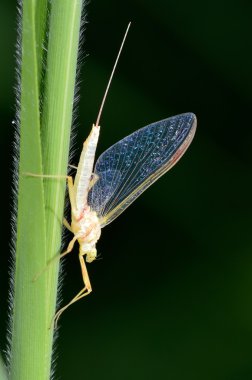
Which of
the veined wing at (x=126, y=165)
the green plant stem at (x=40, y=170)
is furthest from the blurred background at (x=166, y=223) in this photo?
the green plant stem at (x=40, y=170)

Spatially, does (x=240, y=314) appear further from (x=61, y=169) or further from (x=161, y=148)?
(x=61, y=169)

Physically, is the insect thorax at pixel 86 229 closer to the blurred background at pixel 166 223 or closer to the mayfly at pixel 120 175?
the mayfly at pixel 120 175

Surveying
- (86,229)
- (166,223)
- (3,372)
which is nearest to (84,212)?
(86,229)

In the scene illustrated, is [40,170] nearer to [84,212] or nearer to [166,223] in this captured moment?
[84,212]

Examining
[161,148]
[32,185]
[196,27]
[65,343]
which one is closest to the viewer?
[32,185]

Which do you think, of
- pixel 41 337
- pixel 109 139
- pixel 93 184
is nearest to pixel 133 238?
pixel 109 139
